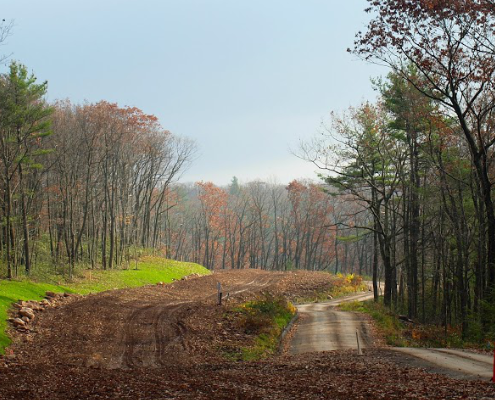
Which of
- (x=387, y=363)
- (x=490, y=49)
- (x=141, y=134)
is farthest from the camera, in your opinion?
(x=141, y=134)

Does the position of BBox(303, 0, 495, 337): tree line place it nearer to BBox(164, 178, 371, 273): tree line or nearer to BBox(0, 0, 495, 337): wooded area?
BBox(0, 0, 495, 337): wooded area

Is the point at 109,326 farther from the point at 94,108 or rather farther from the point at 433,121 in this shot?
the point at 94,108

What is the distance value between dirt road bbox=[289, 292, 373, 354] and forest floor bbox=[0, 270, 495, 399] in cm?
129

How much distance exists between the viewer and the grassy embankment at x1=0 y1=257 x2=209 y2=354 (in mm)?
21109

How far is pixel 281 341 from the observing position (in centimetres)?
1992

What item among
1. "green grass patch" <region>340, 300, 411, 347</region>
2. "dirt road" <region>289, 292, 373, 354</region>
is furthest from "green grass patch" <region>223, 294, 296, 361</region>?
"green grass patch" <region>340, 300, 411, 347</region>

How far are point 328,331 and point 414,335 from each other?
3.80 metres

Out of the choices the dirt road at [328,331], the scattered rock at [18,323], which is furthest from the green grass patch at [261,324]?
the scattered rock at [18,323]

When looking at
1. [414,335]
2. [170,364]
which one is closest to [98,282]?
[170,364]

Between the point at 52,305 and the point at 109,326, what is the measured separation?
4.52 m

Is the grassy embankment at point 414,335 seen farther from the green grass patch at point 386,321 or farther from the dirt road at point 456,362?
the dirt road at point 456,362

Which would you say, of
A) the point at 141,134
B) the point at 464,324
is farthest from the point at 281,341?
the point at 141,134

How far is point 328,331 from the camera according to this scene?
21672 millimetres

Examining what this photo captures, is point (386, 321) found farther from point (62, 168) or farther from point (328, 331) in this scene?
point (62, 168)
